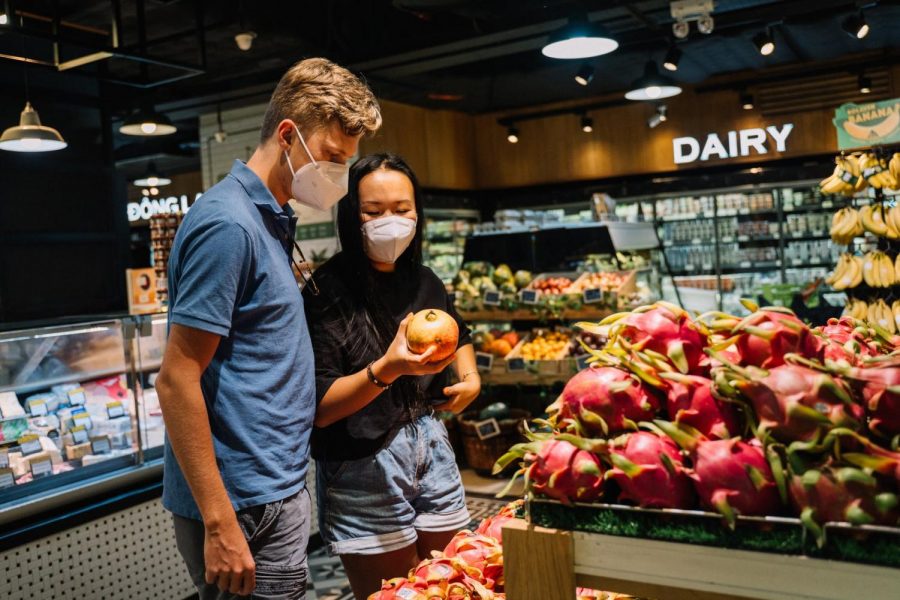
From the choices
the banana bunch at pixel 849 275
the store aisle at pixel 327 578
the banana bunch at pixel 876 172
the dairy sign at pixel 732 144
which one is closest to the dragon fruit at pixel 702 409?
the store aisle at pixel 327 578

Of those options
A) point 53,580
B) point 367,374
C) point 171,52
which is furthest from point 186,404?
point 171,52

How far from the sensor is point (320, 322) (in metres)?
1.95

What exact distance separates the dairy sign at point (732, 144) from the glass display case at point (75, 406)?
7.02 metres

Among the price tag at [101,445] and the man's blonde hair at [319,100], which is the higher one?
the man's blonde hair at [319,100]

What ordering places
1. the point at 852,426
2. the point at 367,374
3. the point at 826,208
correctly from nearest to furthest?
the point at 852,426 < the point at 367,374 < the point at 826,208

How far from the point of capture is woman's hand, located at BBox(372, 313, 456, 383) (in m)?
1.67

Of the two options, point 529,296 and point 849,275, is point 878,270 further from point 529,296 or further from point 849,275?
point 529,296

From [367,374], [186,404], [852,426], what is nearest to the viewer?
[852,426]

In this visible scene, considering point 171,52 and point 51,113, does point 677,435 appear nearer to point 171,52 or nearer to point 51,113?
point 171,52

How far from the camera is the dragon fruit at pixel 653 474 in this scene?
3.52ft

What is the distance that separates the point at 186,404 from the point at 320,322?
1.65ft

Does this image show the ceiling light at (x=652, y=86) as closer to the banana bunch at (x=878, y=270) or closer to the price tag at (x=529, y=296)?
the price tag at (x=529, y=296)

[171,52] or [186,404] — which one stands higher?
[171,52]

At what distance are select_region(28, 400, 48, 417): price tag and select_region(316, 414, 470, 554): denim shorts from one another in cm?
190
